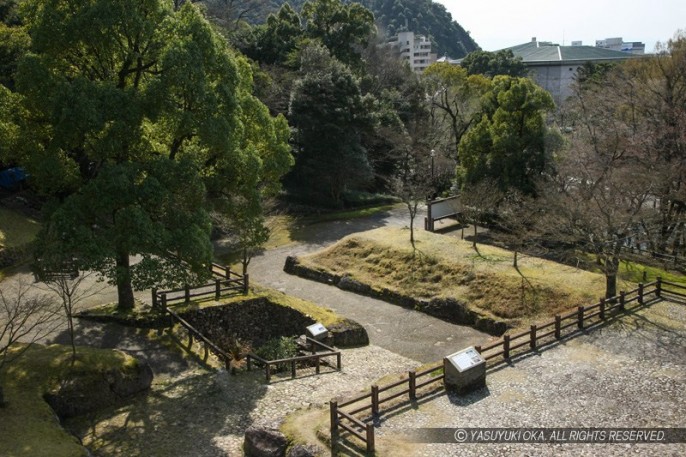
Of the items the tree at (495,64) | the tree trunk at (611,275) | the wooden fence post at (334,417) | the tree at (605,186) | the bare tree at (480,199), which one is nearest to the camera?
the wooden fence post at (334,417)

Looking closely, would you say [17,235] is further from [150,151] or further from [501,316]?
[501,316]

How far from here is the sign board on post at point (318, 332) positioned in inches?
734

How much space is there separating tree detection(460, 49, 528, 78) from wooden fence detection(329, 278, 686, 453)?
57.2 metres

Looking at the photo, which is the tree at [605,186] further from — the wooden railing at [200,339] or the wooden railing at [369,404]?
the wooden railing at [200,339]

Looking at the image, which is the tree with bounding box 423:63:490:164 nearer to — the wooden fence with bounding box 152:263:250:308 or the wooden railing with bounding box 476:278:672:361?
the wooden railing with bounding box 476:278:672:361

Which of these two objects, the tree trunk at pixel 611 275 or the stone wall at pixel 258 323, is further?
the stone wall at pixel 258 323

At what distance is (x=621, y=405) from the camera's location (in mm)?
13766

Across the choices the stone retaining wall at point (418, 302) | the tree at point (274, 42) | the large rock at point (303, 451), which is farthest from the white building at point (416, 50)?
the large rock at point (303, 451)

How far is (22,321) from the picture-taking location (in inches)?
560

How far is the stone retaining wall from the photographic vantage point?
21.2 metres

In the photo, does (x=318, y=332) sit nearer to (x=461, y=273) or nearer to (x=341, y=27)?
(x=461, y=273)

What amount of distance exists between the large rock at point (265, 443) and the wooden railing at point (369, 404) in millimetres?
1091

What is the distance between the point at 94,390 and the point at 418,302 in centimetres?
1298

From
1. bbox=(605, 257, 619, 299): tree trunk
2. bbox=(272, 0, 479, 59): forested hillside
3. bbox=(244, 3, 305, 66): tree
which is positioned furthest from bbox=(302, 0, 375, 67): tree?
bbox=(272, 0, 479, 59): forested hillside
